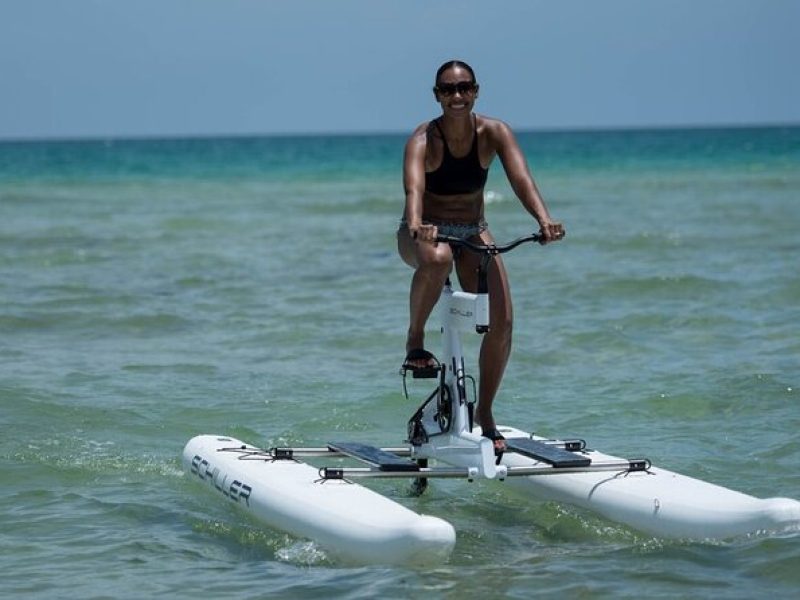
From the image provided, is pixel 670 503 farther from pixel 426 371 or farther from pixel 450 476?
pixel 426 371

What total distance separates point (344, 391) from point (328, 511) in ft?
15.2

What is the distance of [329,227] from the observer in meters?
29.2

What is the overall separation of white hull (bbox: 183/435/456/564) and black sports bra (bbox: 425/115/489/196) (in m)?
1.51

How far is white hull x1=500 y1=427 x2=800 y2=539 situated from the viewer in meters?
7.03

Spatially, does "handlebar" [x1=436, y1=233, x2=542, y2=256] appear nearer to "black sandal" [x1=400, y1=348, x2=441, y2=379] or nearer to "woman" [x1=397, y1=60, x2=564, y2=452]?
"woman" [x1=397, y1=60, x2=564, y2=452]

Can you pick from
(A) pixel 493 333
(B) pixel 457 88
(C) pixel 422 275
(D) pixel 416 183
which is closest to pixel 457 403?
(A) pixel 493 333

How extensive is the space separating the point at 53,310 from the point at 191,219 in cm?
1556

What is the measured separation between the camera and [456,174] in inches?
308

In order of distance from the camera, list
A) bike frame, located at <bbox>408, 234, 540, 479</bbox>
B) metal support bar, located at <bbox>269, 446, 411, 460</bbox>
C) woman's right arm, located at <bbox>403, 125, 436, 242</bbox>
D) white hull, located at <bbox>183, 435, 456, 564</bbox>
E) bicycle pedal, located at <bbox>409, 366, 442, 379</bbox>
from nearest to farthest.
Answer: white hull, located at <bbox>183, 435, 456, 564</bbox>
woman's right arm, located at <bbox>403, 125, 436, 242</bbox>
bike frame, located at <bbox>408, 234, 540, 479</bbox>
bicycle pedal, located at <bbox>409, 366, 442, 379</bbox>
metal support bar, located at <bbox>269, 446, 411, 460</bbox>

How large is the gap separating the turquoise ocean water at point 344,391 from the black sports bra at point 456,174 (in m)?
1.66

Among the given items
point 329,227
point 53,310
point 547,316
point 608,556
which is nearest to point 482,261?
point 608,556

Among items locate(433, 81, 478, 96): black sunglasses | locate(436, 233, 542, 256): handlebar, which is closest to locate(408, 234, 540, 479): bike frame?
locate(436, 233, 542, 256): handlebar

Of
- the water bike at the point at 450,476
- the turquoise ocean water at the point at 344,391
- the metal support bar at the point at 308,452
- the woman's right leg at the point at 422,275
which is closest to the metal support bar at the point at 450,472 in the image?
the water bike at the point at 450,476

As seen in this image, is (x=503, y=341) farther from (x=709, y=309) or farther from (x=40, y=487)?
(x=709, y=309)
